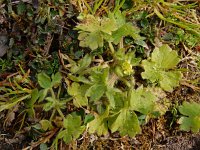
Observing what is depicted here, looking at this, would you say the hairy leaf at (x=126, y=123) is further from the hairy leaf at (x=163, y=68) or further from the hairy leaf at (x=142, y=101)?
the hairy leaf at (x=163, y=68)

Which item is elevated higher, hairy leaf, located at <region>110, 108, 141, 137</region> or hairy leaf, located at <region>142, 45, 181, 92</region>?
hairy leaf, located at <region>142, 45, 181, 92</region>

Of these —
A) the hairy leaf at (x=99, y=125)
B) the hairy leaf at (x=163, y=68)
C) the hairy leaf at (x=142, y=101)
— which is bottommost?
the hairy leaf at (x=99, y=125)

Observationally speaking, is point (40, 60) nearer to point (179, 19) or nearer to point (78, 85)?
point (78, 85)

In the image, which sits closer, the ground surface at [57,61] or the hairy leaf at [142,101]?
the hairy leaf at [142,101]

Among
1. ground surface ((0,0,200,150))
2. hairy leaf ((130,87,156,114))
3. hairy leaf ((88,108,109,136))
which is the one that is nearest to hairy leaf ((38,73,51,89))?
ground surface ((0,0,200,150))

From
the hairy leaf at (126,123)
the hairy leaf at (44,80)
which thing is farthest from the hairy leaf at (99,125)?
the hairy leaf at (44,80)

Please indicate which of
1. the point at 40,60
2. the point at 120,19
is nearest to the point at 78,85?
the point at 40,60

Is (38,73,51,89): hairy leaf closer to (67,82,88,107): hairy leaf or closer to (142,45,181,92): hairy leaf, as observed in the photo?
(67,82,88,107): hairy leaf

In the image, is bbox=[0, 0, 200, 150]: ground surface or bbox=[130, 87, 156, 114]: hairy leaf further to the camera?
bbox=[0, 0, 200, 150]: ground surface

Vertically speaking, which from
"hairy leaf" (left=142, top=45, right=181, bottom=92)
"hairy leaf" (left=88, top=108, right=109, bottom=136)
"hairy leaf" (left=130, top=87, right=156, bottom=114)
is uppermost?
"hairy leaf" (left=142, top=45, right=181, bottom=92)

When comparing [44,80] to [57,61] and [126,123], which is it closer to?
[57,61]

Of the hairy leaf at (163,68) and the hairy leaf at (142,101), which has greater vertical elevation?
the hairy leaf at (163,68)
